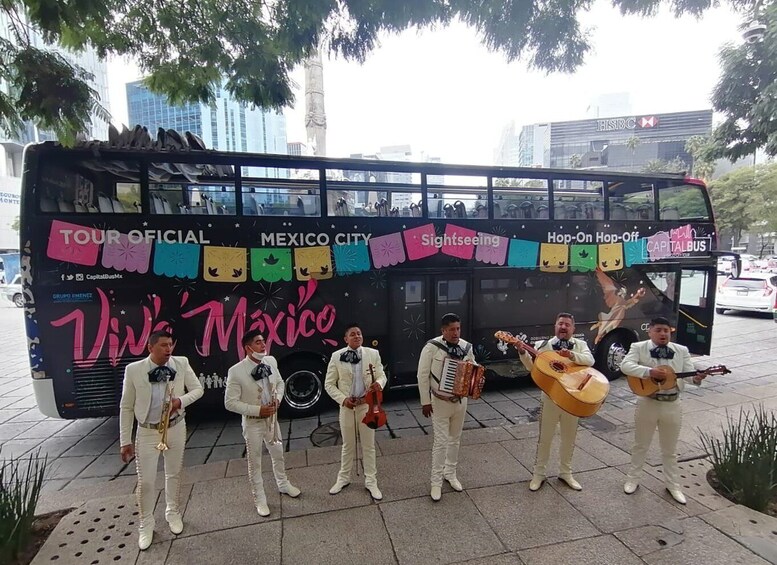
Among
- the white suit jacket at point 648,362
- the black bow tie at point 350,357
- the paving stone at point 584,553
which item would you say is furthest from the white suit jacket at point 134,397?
the white suit jacket at point 648,362

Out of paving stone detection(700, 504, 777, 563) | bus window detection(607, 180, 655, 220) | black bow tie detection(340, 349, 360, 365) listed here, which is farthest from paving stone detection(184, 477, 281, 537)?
bus window detection(607, 180, 655, 220)

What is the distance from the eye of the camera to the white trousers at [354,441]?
3732 mm

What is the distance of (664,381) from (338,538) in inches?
124

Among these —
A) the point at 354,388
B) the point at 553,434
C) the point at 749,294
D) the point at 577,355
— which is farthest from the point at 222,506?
the point at 749,294

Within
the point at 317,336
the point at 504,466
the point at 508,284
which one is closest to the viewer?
the point at 504,466

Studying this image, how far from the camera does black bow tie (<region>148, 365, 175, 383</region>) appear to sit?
10.2ft

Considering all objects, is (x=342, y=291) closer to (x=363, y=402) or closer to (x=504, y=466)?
(x=363, y=402)

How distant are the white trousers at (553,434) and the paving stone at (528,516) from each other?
25cm

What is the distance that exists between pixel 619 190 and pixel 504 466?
5.37 metres

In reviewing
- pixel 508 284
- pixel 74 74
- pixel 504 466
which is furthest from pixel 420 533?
pixel 74 74

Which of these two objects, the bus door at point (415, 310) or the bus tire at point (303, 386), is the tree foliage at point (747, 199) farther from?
the bus tire at point (303, 386)

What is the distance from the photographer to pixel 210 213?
5.27 metres

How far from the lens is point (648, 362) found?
373cm

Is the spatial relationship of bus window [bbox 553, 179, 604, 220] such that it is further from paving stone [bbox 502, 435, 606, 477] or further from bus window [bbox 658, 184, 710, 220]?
paving stone [bbox 502, 435, 606, 477]
